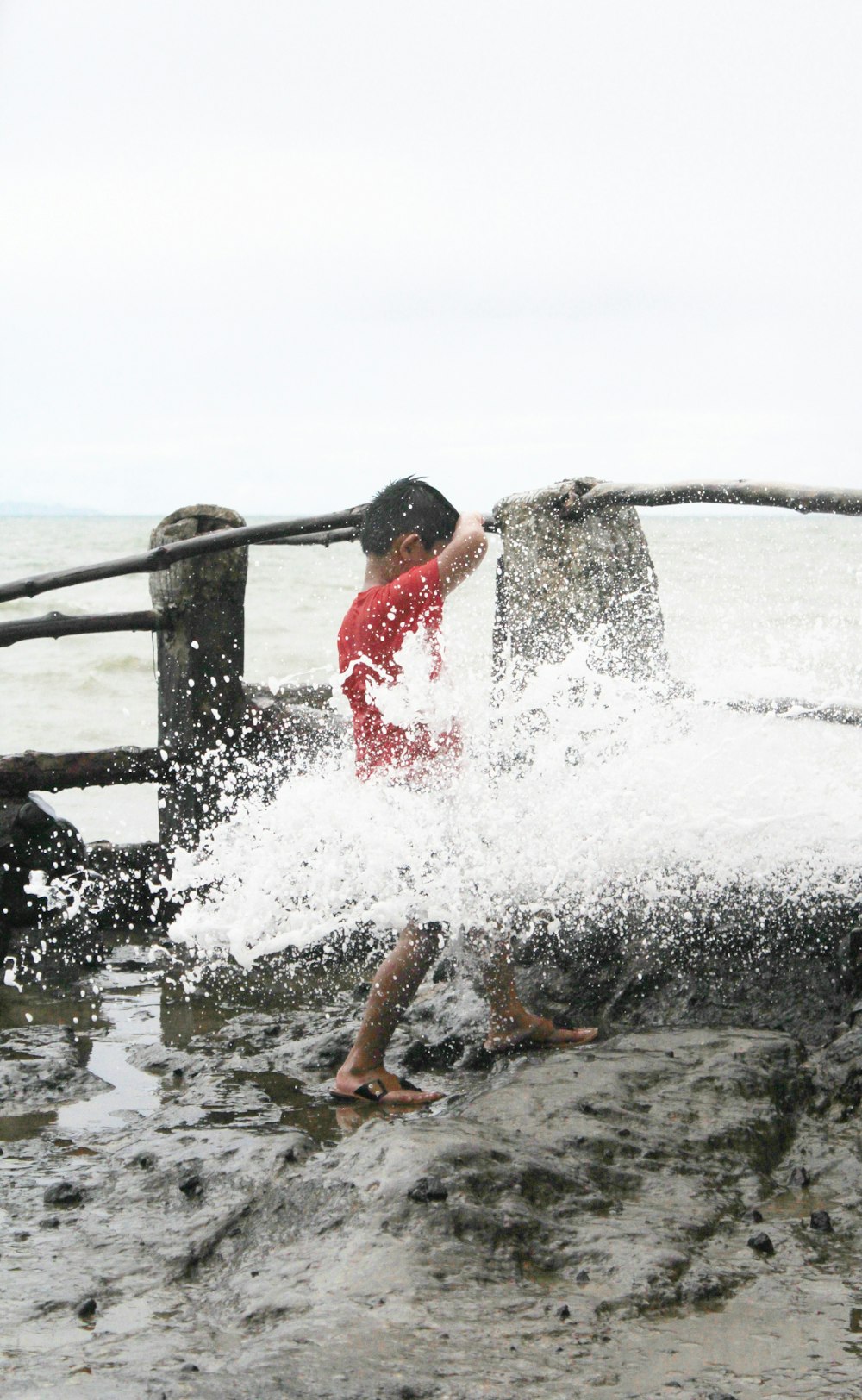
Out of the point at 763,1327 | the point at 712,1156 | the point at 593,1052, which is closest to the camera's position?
the point at 763,1327

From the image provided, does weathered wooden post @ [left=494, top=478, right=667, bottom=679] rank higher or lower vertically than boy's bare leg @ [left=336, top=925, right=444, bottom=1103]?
higher

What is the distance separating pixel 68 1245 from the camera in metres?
2.19

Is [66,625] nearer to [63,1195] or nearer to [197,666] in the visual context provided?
[197,666]

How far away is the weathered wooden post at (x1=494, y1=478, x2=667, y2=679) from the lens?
140 inches

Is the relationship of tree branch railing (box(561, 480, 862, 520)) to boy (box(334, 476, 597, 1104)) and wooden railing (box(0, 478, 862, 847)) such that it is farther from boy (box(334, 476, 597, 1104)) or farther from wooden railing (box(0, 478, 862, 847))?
wooden railing (box(0, 478, 862, 847))

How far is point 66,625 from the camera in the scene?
13.2 feet

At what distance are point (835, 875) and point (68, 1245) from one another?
6.18ft

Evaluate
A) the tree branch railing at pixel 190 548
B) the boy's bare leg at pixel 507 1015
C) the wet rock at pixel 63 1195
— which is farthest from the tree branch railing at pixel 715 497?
the wet rock at pixel 63 1195

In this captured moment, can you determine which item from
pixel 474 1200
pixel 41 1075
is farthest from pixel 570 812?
pixel 41 1075

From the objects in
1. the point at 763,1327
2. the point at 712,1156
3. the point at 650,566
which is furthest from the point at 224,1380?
the point at 650,566

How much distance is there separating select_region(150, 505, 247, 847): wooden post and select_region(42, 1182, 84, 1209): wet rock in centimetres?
199

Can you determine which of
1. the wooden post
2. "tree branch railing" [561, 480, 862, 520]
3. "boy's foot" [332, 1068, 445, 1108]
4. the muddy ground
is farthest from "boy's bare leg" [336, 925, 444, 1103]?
the wooden post

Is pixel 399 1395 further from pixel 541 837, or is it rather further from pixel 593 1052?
pixel 541 837

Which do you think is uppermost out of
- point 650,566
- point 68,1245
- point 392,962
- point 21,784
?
point 650,566
